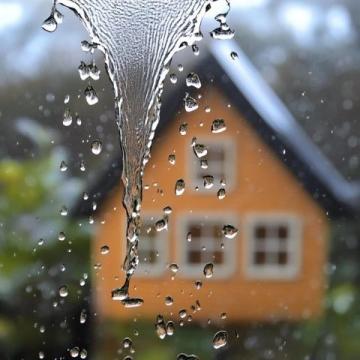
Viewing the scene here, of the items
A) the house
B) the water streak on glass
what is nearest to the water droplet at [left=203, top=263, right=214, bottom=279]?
the house

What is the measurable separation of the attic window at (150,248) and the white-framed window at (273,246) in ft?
0.54

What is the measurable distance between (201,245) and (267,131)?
0.14 metres

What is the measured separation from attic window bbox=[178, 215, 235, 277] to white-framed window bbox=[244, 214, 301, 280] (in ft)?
0.18

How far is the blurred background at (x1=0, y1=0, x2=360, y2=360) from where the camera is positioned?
0.66m

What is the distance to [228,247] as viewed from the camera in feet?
2.56

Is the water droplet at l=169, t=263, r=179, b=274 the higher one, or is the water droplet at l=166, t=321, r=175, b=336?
the water droplet at l=169, t=263, r=179, b=274

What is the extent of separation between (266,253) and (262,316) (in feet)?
0.26

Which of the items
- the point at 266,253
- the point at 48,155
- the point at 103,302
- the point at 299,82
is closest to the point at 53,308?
the point at 103,302

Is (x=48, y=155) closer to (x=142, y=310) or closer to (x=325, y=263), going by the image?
(x=142, y=310)

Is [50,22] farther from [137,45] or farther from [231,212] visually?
[231,212]

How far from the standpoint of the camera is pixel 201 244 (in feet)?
2.23

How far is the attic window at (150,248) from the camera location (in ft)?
2.01

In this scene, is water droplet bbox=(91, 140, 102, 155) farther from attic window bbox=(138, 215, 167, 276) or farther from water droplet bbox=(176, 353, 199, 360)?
water droplet bbox=(176, 353, 199, 360)

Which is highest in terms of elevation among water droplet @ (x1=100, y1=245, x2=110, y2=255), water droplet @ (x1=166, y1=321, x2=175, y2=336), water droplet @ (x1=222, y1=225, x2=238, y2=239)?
water droplet @ (x1=222, y1=225, x2=238, y2=239)
